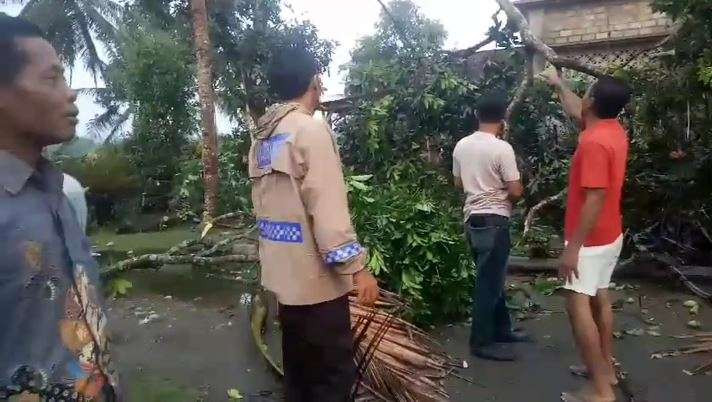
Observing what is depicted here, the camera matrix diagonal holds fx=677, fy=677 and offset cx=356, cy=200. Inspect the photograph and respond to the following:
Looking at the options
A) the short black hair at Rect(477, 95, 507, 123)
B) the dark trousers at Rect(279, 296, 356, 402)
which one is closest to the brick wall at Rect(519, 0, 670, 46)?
the short black hair at Rect(477, 95, 507, 123)

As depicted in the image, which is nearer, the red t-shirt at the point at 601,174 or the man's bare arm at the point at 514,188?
the red t-shirt at the point at 601,174

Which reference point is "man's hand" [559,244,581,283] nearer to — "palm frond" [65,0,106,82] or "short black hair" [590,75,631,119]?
"short black hair" [590,75,631,119]

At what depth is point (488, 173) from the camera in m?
4.37

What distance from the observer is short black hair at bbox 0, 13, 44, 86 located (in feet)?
4.57

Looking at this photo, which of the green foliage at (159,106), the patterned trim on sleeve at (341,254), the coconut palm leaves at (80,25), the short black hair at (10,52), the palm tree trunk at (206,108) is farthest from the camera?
the coconut palm leaves at (80,25)

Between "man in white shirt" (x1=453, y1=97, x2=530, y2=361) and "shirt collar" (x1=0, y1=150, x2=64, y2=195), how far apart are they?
10.7ft

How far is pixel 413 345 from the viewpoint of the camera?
163 inches

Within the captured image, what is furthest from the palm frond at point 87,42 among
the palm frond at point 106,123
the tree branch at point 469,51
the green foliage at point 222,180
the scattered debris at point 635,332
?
the scattered debris at point 635,332

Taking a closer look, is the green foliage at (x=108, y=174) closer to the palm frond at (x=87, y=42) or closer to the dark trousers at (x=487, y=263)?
the dark trousers at (x=487, y=263)

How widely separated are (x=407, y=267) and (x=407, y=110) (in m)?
3.19

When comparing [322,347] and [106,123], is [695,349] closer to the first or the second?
[322,347]

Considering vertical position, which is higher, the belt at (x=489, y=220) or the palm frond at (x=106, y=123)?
the palm frond at (x=106, y=123)

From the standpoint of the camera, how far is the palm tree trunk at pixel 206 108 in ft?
33.7

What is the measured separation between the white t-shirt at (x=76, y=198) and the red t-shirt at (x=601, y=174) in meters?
2.42
